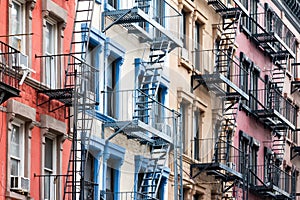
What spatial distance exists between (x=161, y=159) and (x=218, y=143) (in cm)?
935

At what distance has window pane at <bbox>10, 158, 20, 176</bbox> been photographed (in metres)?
33.8

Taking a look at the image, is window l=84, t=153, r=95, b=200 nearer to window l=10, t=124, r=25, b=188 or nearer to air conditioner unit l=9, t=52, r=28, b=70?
window l=10, t=124, r=25, b=188

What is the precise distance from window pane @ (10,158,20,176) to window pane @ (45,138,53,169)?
5.69ft

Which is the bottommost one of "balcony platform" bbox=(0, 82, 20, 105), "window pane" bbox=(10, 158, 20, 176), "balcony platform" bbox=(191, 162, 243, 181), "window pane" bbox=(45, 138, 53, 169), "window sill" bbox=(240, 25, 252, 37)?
"window pane" bbox=(10, 158, 20, 176)

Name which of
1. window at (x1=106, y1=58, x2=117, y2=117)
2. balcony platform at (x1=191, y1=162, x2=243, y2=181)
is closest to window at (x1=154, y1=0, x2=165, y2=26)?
window at (x1=106, y1=58, x2=117, y2=117)

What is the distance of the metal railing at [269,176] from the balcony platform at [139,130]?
50.4 feet

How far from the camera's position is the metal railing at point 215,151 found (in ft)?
166

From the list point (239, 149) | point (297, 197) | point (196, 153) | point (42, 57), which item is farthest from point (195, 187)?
point (297, 197)

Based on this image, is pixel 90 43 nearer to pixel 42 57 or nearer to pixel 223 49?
pixel 42 57

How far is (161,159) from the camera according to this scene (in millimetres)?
43438

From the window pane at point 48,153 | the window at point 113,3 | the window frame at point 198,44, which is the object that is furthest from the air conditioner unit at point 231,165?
the window pane at point 48,153

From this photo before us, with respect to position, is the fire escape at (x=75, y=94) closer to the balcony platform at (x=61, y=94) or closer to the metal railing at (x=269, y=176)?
the balcony platform at (x=61, y=94)

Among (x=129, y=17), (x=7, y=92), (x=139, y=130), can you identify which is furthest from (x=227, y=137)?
(x=7, y=92)

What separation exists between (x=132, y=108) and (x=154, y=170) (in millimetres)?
2664
